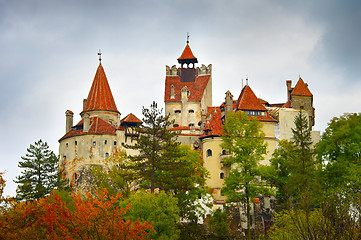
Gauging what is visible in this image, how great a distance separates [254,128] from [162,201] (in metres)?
15.8

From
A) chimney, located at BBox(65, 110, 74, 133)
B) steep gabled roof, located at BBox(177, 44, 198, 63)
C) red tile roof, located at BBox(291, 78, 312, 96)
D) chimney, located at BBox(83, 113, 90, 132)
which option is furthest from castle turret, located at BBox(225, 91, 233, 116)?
chimney, located at BBox(65, 110, 74, 133)

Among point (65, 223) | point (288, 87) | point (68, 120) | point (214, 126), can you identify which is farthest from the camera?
point (288, 87)

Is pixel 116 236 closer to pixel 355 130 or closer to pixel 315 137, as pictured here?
pixel 355 130

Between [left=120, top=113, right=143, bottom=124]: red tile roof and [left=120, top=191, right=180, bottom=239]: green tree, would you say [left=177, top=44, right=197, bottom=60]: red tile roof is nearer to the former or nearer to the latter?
[left=120, top=113, right=143, bottom=124]: red tile roof

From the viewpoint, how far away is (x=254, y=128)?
55344mm

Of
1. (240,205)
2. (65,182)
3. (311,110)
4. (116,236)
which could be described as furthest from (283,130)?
(116,236)

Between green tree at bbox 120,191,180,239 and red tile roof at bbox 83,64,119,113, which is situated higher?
red tile roof at bbox 83,64,119,113

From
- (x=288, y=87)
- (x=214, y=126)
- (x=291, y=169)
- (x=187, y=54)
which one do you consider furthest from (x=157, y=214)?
(x=187, y=54)

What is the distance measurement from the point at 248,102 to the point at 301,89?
46.6 feet

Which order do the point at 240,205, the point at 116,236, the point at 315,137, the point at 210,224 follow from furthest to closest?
the point at 315,137, the point at 240,205, the point at 210,224, the point at 116,236

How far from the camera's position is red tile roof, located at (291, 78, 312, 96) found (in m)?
80.3

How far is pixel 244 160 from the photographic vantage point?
2105 inches

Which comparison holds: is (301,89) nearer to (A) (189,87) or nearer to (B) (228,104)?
(B) (228,104)

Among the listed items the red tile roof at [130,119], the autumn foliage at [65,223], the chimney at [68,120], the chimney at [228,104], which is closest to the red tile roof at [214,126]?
the chimney at [228,104]
